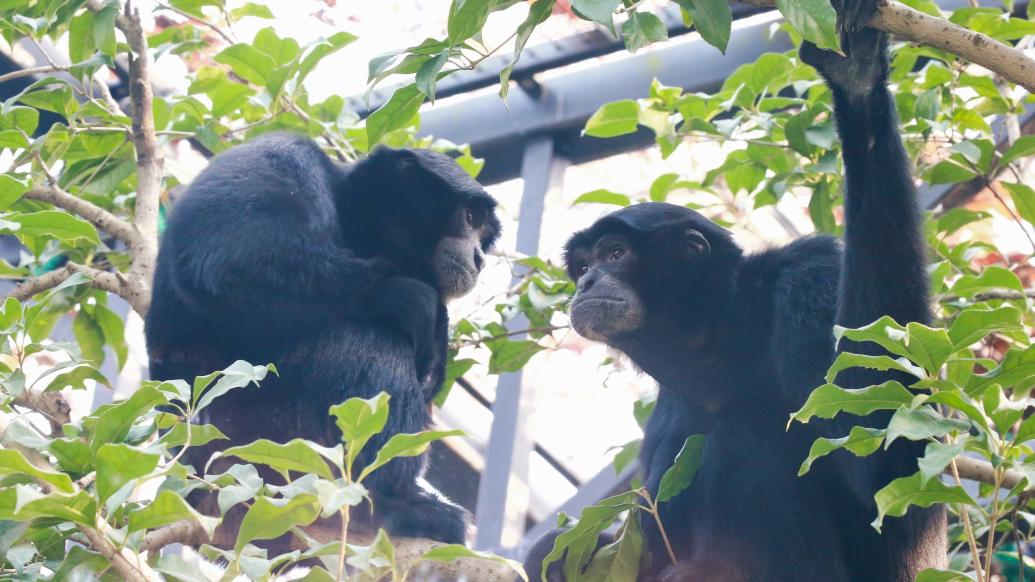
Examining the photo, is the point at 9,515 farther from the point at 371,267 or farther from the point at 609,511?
the point at 371,267

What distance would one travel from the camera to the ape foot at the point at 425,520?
18.7ft

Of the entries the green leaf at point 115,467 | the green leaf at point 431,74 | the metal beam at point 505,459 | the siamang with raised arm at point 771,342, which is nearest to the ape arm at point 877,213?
the siamang with raised arm at point 771,342

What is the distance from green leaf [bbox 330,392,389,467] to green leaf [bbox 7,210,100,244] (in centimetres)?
213

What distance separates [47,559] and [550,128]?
23.6ft

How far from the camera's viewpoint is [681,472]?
15.6 feet

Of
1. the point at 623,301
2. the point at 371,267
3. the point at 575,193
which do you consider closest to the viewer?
the point at 623,301

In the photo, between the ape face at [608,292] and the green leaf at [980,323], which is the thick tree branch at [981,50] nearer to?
the green leaf at [980,323]

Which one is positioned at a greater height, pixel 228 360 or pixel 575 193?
pixel 575 193

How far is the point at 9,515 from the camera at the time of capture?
9.68ft

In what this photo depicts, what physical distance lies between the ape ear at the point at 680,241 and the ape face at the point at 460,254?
1.28m

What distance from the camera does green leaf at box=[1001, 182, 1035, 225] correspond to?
5852mm

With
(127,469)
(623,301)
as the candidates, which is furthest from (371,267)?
(127,469)

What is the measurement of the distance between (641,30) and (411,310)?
9.36 ft

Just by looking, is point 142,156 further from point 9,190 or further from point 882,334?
point 882,334
